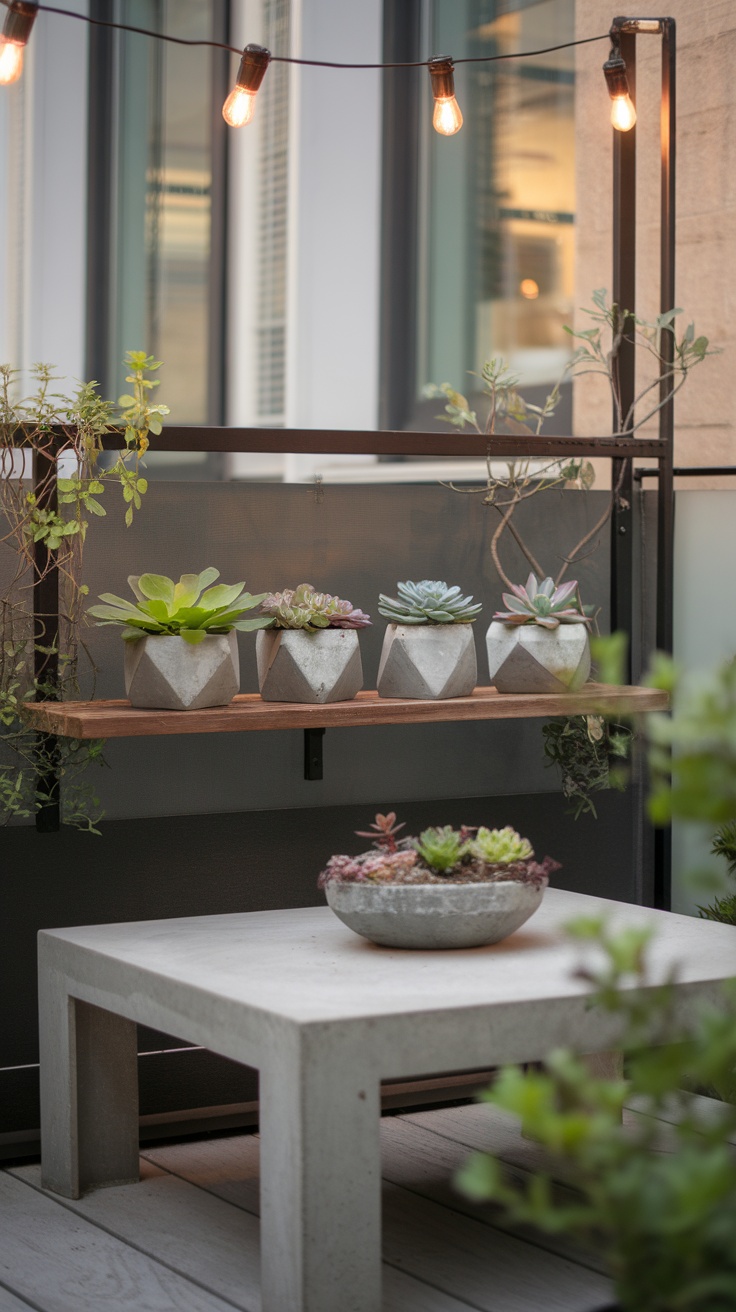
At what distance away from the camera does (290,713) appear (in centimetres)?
241

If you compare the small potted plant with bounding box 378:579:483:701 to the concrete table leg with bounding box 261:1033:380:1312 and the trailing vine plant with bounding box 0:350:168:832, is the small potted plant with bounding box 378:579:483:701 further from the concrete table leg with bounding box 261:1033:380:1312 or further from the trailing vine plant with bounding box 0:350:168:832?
the concrete table leg with bounding box 261:1033:380:1312

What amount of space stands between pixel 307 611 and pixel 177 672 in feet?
0.77

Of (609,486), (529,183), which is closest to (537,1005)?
(609,486)

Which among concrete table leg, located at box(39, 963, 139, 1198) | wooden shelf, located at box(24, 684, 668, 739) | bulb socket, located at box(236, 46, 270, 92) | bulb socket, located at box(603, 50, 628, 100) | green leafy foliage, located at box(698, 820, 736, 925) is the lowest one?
concrete table leg, located at box(39, 963, 139, 1198)

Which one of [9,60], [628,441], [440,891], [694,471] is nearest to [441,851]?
[440,891]

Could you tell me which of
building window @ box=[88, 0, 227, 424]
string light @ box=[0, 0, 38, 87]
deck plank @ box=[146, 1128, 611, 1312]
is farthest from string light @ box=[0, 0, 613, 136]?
building window @ box=[88, 0, 227, 424]

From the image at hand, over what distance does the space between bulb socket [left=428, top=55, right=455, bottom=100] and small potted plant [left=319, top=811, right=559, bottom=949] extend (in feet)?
4.12

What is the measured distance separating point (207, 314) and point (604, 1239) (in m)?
4.23

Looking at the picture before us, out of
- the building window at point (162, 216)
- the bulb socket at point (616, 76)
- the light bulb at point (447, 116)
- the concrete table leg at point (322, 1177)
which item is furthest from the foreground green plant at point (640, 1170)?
the building window at point (162, 216)

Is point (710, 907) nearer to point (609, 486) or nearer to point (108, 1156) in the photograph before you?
point (609, 486)

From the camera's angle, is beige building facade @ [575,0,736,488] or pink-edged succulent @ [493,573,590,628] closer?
pink-edged succulent @ [493,573,590,628]

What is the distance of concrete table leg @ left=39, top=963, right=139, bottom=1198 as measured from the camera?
2342 mm

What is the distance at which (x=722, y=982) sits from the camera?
6.83 ft

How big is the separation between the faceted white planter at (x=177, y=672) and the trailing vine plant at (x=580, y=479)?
0.59 m
